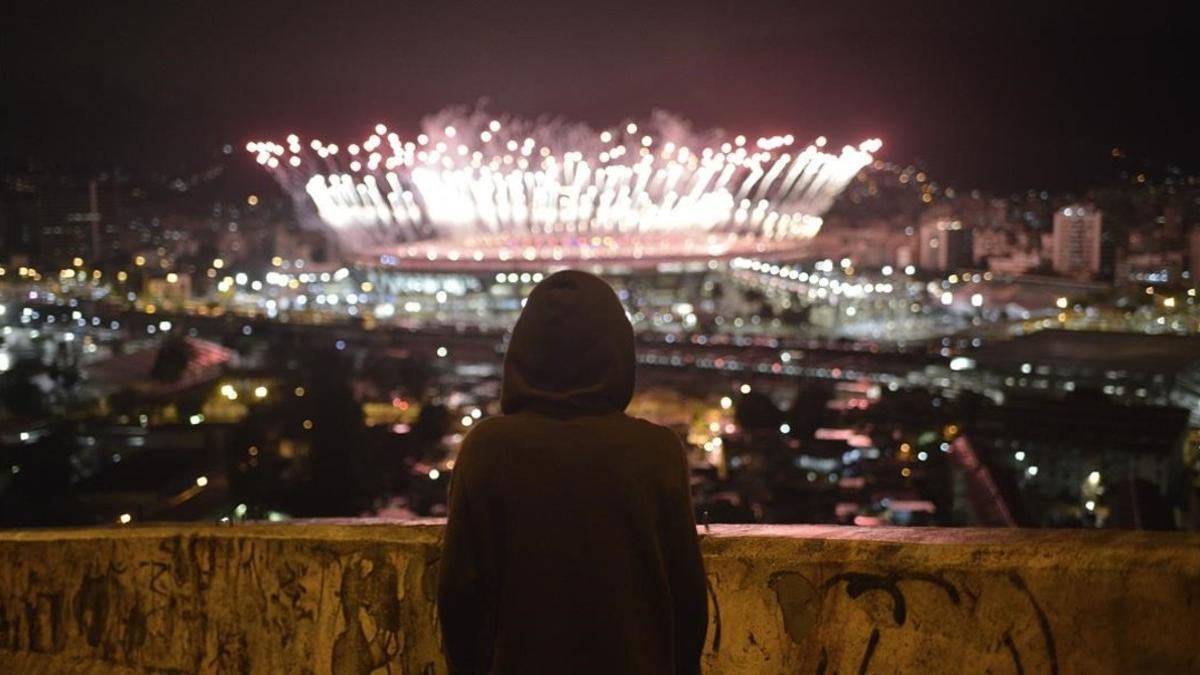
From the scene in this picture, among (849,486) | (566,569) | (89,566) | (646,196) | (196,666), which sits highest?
(646,196)

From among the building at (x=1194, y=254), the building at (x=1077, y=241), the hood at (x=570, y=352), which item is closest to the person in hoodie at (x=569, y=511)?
the hood at (x=570, y=352)

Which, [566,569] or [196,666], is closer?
[566,569]

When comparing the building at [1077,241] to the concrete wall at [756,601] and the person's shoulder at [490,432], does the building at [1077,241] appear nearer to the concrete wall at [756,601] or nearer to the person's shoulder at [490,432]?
the concrete wall at [756,601]

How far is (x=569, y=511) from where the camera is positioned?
38.6 inches

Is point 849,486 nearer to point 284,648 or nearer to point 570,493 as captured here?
point 284,648

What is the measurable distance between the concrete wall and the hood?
585mm

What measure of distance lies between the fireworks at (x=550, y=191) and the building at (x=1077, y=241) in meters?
5.68

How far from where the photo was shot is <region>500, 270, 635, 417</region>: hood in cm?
100

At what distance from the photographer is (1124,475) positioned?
913 centimetres

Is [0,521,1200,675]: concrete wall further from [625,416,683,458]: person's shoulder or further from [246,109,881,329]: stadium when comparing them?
[246,109,881,329]: stadium

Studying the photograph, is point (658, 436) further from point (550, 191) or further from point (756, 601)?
point (550, 191)

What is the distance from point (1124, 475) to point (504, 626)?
921cm

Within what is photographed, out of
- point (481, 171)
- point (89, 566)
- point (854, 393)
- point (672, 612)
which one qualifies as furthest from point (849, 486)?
point (481, 171)

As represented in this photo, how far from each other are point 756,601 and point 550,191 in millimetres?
24779
